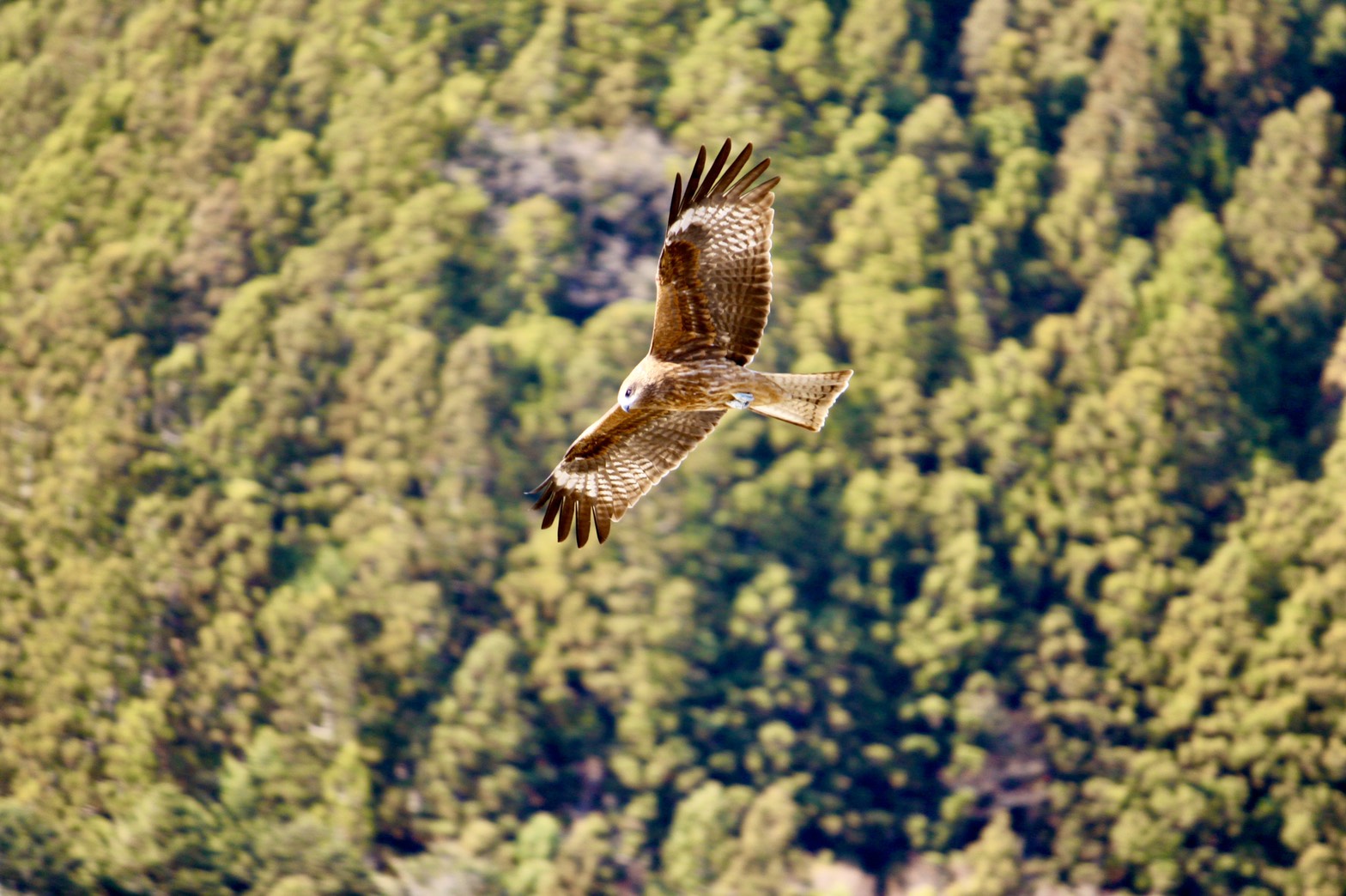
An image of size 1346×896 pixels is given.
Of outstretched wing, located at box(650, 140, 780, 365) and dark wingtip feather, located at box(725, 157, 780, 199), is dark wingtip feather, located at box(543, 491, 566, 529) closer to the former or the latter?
outstretched wing, located at box(650, 140, 780, 365)

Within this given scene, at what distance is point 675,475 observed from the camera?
20562 mm

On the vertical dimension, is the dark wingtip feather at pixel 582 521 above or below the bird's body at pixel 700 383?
below

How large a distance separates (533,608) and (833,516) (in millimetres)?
4566

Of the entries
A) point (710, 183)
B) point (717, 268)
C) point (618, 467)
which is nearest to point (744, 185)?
point (710, 183)

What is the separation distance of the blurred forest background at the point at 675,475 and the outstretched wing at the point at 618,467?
11.3m

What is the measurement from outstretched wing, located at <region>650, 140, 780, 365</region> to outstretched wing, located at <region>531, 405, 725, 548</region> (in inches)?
27.6

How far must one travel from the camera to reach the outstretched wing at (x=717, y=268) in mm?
6957

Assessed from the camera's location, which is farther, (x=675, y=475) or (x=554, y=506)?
(x=675, y=475)

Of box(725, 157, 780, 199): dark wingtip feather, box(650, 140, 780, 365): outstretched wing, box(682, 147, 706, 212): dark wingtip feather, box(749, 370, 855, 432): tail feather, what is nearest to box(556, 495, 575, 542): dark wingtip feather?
box(650, 140, 780, 365): outstretched wing

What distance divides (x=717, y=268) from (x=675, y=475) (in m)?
13.6

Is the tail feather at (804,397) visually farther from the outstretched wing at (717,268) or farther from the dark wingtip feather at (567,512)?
the dark wingtip feather at (567,512)

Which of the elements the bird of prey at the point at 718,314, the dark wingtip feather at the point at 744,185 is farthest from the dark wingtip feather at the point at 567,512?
the dark wingtip feather at the point at 744,185

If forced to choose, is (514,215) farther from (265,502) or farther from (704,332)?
(704,332)

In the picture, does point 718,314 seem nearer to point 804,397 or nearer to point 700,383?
point 700,383
